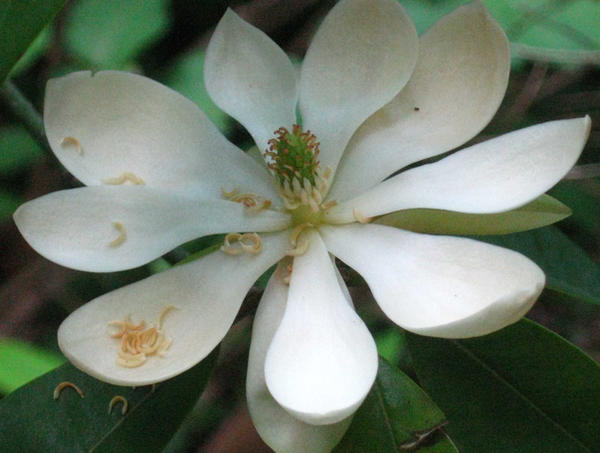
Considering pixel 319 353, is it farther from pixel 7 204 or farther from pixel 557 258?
pixel 7 204

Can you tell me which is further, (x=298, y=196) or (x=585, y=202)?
(x=585, y=202)

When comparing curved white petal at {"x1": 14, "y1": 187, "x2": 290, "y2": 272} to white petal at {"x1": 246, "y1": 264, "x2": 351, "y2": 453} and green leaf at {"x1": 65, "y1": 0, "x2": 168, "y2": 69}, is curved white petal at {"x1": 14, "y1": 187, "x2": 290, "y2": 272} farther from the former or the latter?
green leaf at {"x1": 65, "y1": 0, "x2": 168, "y2": 69}

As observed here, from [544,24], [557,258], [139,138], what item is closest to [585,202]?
[544,24]

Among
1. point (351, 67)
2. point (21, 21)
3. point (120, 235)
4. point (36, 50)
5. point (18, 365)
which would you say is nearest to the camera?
point (21, 21)

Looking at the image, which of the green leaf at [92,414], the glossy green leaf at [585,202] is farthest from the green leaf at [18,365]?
the glossy green leaf at [585,202]

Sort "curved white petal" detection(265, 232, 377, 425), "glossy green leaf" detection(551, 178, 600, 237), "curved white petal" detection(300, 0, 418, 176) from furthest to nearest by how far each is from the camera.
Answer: "glossy green leaf" detection(551, 178, 600, 237) → "curved white petal" detection(300, 0, 418, 176) → "curved white petal" detection(265, 232, 377, 425)

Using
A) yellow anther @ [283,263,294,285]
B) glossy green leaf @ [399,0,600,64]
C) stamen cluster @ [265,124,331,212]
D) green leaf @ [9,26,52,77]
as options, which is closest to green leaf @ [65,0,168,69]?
green leaf @ [9,26,52,77]

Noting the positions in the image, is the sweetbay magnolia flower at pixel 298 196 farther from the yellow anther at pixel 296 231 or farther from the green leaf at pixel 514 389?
the green leaf at pixel 514 389

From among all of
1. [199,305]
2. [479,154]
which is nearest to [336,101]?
[479,154]
